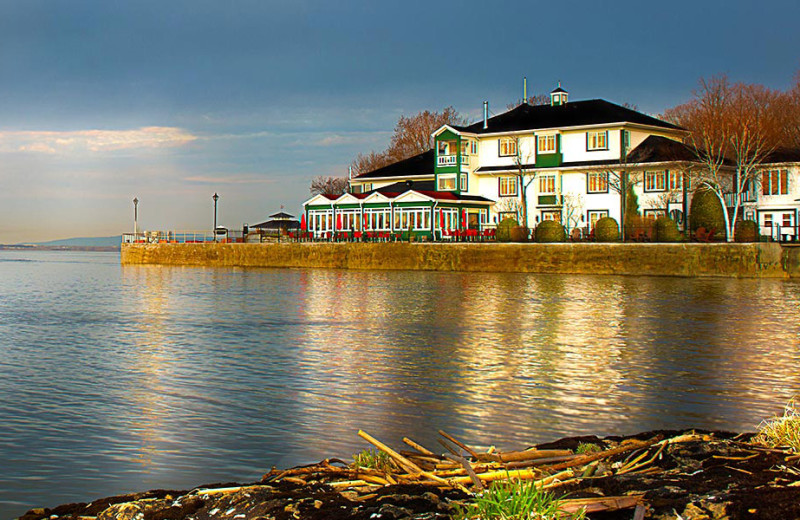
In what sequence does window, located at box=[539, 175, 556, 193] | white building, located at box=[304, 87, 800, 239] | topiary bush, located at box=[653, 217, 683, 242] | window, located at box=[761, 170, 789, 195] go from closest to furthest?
topiary bush, located at box=[653, 217, 683, 242] < window, located at box=[761, 170, 789, 195] < white building, located at box=[304, 87, 800, 239] < window, located at box=[539, 175, 556, 193]

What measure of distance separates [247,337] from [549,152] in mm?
49140

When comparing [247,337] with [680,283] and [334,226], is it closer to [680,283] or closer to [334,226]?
[680,283]

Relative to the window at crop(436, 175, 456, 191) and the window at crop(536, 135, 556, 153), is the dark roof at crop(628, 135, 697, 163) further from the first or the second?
the window at crop(436, 175, 456, 191)

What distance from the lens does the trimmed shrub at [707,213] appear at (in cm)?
5569

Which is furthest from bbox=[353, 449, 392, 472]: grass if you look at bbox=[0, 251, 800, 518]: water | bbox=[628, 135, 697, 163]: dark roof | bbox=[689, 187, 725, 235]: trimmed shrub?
bbox=[628, 135, 697, 163]: dark roof

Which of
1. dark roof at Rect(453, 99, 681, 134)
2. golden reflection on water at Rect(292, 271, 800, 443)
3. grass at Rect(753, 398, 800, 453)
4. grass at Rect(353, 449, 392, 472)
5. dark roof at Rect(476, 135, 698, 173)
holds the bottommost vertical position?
golden reflection on water at Rect(292, 271, 800, 443)

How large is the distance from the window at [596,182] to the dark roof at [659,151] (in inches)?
87.8

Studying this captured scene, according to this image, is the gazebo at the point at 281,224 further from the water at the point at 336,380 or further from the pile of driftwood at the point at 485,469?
the pile of driftwood at the point at 485,469

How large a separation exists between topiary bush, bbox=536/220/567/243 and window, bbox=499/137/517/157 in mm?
15714

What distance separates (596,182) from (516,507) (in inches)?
2400

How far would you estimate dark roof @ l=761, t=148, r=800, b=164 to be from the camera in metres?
58.2

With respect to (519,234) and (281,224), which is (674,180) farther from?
(281,224)

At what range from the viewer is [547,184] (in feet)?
218

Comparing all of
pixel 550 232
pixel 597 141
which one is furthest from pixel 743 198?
pixel 550 232
